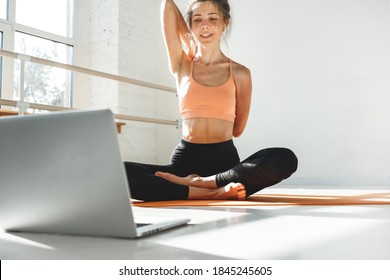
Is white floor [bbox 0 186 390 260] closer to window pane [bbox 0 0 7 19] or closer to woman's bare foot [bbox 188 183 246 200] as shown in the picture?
woman's bare foot [bbox 188 183 246 200]

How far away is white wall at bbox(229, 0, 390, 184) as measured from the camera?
10.8ft

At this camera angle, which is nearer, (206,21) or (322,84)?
(206,21)

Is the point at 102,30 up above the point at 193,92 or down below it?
above

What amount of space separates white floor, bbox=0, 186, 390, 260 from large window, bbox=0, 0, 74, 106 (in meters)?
2.81

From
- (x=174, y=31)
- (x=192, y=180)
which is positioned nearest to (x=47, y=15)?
(x=174, y=31)

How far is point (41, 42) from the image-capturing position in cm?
365

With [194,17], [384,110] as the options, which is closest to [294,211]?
[194,17]

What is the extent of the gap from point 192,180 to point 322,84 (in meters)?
2.01

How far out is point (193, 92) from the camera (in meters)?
1.99

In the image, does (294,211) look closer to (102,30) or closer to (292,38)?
(292,38)

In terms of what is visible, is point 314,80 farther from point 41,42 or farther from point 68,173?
point 68,173

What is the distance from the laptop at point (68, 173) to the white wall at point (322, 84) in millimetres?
2848

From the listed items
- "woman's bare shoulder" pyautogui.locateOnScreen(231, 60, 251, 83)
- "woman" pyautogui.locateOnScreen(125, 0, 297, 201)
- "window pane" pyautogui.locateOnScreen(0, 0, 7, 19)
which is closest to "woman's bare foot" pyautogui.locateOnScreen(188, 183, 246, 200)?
"woman" pyautogui.locateOnScreen(125, 0, 297, 201)

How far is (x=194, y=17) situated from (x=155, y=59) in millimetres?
2377
